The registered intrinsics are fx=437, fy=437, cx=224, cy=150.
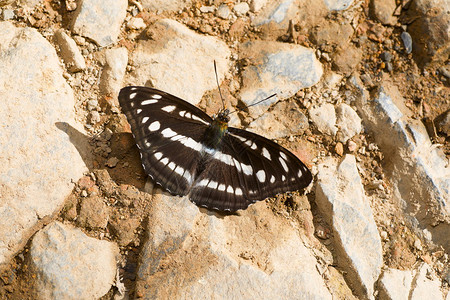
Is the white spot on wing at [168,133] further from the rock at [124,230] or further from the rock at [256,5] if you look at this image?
the rock at [256,5]

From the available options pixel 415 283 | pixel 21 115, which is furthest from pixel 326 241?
pixel 21 115

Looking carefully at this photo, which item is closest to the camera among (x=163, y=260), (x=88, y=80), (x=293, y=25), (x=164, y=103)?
(x=163, y=260)

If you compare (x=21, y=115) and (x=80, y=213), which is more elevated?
(x=21, y=115)

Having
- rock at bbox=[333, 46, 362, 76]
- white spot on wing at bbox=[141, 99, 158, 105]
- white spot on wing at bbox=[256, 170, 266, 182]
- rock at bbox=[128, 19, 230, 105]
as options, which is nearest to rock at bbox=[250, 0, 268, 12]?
rock at bbox=[128, 19, 230, 105]

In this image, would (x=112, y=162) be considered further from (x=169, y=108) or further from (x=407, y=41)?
(x=407, y=41)

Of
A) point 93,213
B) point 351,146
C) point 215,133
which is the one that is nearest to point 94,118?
point 93,213

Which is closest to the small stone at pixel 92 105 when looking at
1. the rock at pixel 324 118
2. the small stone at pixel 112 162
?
the small stone at pixel 112 162

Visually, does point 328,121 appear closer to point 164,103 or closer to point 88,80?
point 164,103
